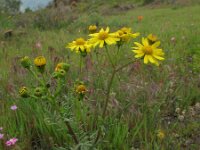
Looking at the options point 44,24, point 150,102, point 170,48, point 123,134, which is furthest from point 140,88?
point 44,24

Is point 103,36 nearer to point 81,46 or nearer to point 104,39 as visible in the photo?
point 104,39

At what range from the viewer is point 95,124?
7.73 ft

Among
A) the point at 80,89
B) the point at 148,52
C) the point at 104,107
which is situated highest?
the point at 148,52

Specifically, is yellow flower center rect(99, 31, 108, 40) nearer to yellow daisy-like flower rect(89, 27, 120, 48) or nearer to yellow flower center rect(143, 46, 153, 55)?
yellow daisy-like flower rect(89, 27, 120, 48)

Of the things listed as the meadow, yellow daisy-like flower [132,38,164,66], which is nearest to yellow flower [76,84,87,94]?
the meadow

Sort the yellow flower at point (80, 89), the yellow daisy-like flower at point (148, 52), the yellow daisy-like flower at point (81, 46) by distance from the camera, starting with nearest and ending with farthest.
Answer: the yellow daisy-like flower at point (148, 52), the yellow flower at point (80, 89), the yellow daisy-like flower at point (81, 46)

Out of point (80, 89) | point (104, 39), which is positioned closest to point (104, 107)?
point (80, 89)

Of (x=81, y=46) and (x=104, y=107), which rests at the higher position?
(x=81, y=46)

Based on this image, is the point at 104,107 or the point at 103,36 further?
the point at 104,107

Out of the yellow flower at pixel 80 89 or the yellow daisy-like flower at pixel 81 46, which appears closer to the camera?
the yellow flower at pixel 80 89

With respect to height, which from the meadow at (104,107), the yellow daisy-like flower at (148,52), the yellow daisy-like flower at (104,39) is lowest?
the meadow at (104,107)

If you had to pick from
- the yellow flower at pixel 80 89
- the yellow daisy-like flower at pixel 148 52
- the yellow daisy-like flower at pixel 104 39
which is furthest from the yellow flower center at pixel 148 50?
the yellow flower at pixel 80 89

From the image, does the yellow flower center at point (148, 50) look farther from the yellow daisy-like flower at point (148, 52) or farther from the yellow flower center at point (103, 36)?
the yellow flower center at point (103, 36)

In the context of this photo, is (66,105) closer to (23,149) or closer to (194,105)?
(23,149)
